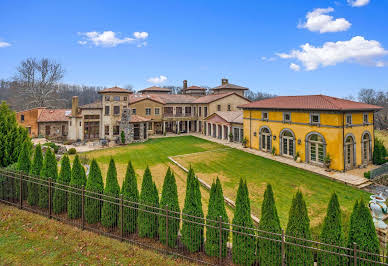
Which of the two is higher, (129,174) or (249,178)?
(129,174)

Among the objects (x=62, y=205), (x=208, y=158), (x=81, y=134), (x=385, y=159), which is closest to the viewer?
(x=62, y=205)

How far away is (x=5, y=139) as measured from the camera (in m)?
12.5

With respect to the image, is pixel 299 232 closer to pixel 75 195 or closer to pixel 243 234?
pixel 243 234

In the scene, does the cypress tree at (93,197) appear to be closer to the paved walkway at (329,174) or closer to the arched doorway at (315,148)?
the paved walkway at (329,174)

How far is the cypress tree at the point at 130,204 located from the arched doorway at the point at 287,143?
17.0m

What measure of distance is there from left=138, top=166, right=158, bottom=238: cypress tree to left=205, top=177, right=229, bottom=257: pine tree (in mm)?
1973

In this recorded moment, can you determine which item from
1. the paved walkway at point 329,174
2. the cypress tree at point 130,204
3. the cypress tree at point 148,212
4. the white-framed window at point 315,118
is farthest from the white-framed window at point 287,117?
the cypress tree at point 130,204

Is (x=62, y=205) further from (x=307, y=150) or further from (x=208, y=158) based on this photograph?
(x=307, y=150)

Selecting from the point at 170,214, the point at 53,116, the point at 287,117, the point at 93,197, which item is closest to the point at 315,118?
the point at 287,117

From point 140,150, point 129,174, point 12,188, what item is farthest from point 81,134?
point 129,174

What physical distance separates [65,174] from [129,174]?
3.43m

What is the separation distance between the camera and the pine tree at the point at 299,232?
6.27m

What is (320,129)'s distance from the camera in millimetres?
18719

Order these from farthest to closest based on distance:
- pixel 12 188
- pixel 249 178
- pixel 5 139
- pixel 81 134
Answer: pixel 81 134
pixel 249 178
pixel 5 139
pixel 12 188
